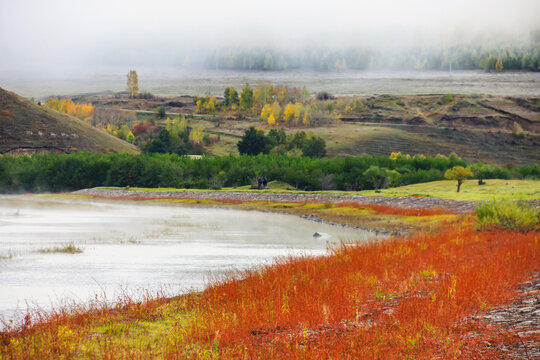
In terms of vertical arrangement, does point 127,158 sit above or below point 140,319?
below

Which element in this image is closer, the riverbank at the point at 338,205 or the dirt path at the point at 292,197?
the riverbank at the point at 338,205

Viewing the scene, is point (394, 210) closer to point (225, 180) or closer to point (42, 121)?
point (225, 180)

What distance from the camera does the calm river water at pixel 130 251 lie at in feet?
63.8

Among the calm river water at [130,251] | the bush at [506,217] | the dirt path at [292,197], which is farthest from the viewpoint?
the dirt path at [292,197]

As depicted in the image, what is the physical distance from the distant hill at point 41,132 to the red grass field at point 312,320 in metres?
163

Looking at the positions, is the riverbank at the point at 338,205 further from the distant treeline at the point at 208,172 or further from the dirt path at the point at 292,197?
the distant treeline at the point at 208,172

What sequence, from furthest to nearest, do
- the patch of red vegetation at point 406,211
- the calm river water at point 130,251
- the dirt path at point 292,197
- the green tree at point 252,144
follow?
the green tree at point 252,144 → the dirt path at point 292,197 → the patch of red vegetation at point 406,211 → the calm river water at point 130,251

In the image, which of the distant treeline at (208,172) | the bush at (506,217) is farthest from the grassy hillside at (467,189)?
Answer: the bush at (506,217)

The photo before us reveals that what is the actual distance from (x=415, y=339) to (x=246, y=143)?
540 feet

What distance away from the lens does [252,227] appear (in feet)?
159

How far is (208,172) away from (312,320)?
107744 mm

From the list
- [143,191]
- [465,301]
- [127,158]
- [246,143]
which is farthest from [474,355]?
[246,143]

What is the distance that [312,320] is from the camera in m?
10.7

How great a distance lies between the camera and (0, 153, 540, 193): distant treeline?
106 m
